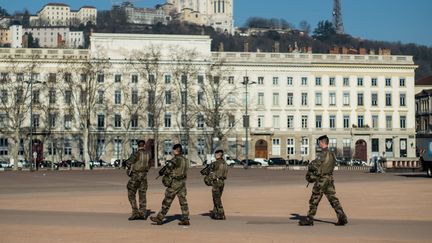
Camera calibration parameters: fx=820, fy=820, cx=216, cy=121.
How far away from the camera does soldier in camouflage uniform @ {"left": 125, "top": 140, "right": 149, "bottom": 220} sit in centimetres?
2028

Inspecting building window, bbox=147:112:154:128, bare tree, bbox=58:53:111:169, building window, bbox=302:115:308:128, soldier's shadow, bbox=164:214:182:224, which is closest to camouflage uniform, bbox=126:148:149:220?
soldier's shadow, bbox=164:214:182:224

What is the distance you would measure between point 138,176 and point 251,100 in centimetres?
9261

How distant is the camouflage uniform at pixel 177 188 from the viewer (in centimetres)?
1881

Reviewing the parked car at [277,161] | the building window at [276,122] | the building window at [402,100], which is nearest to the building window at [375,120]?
the building window at [402,100]

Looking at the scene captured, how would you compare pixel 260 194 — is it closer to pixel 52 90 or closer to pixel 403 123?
pixel 52 90

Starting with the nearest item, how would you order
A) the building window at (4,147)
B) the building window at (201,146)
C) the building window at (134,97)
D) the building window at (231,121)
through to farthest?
the building window at (4,147) < the building window at (134,97) < the building window at (201,146) < the building window at (231,121)

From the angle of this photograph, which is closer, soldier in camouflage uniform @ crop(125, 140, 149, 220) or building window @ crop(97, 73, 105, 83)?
soldier in camouflage uniform @ crop(125, 140, 149, 220)

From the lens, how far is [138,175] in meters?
20.4

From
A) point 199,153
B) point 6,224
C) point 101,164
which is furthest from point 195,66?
point 6,224

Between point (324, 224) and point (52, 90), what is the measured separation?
8837cm

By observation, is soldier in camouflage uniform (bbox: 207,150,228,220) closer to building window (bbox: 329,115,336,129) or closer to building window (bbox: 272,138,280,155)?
building window (bbox: 272,138,280,155)

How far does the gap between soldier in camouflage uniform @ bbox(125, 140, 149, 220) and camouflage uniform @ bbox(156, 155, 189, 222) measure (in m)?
1.48

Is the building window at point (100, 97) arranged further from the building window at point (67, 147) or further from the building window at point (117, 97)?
the building window at point (67, 147)

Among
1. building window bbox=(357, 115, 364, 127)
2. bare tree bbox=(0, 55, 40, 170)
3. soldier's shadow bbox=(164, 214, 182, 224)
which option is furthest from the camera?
building window bbox=(357, 115, 364, 127)
